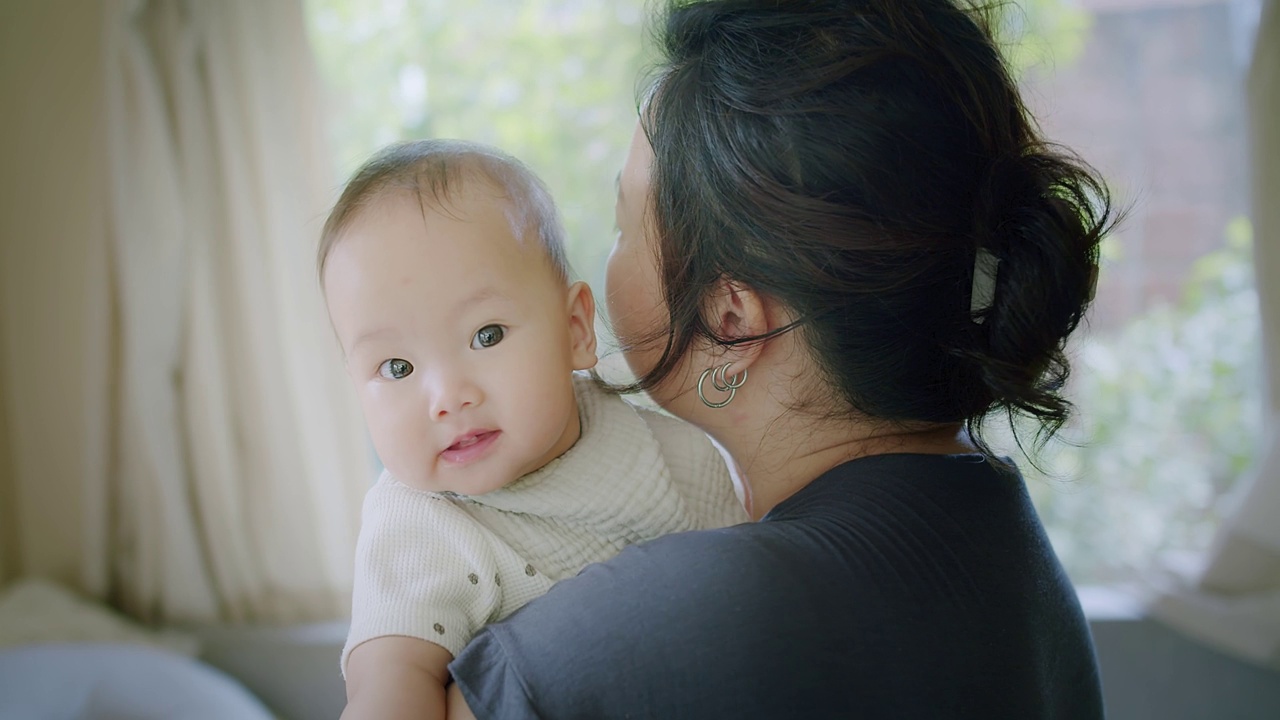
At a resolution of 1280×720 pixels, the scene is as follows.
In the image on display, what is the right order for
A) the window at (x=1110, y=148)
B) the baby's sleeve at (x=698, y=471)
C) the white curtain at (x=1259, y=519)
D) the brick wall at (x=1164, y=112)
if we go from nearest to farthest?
the baby's sleeve at (x=698, y=471) < the white curtain at (x=1259, y=519) < the window at (x=1110, y=148) < the brick wall at (x=1164, y=112)

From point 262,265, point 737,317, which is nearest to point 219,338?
point 262,265

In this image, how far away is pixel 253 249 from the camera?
2.18 metres

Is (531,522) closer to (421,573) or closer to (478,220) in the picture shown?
(421,573)

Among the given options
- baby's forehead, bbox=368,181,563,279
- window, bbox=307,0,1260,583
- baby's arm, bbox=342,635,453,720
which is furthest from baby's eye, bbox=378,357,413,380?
window, bbox=307,0,1260,583

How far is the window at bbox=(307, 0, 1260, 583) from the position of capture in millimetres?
2447

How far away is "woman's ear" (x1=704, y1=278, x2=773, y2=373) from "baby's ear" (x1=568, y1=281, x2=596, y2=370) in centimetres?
13

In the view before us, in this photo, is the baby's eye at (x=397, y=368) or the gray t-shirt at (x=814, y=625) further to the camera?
the baby's eye at (x=397, y=368)

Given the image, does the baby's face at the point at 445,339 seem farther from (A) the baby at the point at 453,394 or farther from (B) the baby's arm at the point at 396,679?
(B) the baby's arm at the point at 396,679

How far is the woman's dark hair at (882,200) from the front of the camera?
2.78 ft

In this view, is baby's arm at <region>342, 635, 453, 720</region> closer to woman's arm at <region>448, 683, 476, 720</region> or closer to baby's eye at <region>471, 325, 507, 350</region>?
woman's arm at <region>448, 683, 476, 720</region>

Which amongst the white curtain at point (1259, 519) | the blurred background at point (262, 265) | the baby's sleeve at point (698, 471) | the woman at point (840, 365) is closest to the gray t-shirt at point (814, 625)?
the woman at point (840, 365)

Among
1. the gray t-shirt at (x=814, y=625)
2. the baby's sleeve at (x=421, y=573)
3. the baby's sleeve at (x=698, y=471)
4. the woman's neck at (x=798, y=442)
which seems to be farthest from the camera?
the baby's sleeve at (x=698, y=471)

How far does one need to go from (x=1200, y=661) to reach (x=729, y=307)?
5.81ft

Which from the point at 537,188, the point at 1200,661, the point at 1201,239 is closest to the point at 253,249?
the point at 537,188
